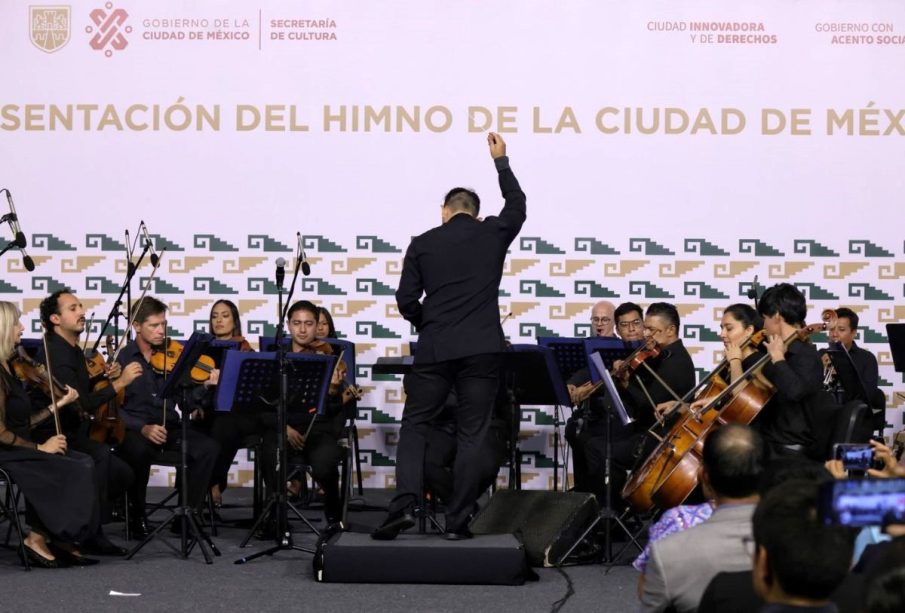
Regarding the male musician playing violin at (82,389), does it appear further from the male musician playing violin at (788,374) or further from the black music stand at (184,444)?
the male musician playing violin at (788,374)

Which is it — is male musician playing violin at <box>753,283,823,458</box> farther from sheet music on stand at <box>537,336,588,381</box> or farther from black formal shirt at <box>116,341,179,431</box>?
black formal shirt at <box>116,341,179,431</box>

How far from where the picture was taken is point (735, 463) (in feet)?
8.89

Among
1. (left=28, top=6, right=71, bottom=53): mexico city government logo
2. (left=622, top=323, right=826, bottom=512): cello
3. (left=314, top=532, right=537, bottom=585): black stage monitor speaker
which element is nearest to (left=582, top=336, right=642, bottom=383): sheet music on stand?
(left=622, top=323, right=826, bottom=512): cello

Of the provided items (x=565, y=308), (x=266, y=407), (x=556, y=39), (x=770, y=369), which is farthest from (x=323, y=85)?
(x=770, y=369)

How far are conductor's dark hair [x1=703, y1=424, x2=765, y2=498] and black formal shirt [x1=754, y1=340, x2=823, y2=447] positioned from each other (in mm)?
2544

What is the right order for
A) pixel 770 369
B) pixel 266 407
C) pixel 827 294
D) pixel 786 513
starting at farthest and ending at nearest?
pixel 827 294
pixel 266 407
pixel 770 369
pixel 786 513

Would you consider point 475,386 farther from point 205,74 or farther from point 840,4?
point 840,4

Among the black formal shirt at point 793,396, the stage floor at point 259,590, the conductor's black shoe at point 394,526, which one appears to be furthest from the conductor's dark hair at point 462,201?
the stage floor at point 259,590

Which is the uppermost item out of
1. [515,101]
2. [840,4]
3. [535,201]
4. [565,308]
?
[840,4]

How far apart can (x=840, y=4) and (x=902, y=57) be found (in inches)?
20.5

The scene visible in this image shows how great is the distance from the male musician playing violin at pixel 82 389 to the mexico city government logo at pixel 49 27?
9.35ft

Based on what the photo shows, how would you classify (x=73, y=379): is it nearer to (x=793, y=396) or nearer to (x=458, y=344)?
(x=458, y=344)

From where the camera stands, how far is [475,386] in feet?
17.3

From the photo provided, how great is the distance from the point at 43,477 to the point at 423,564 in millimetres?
1687
